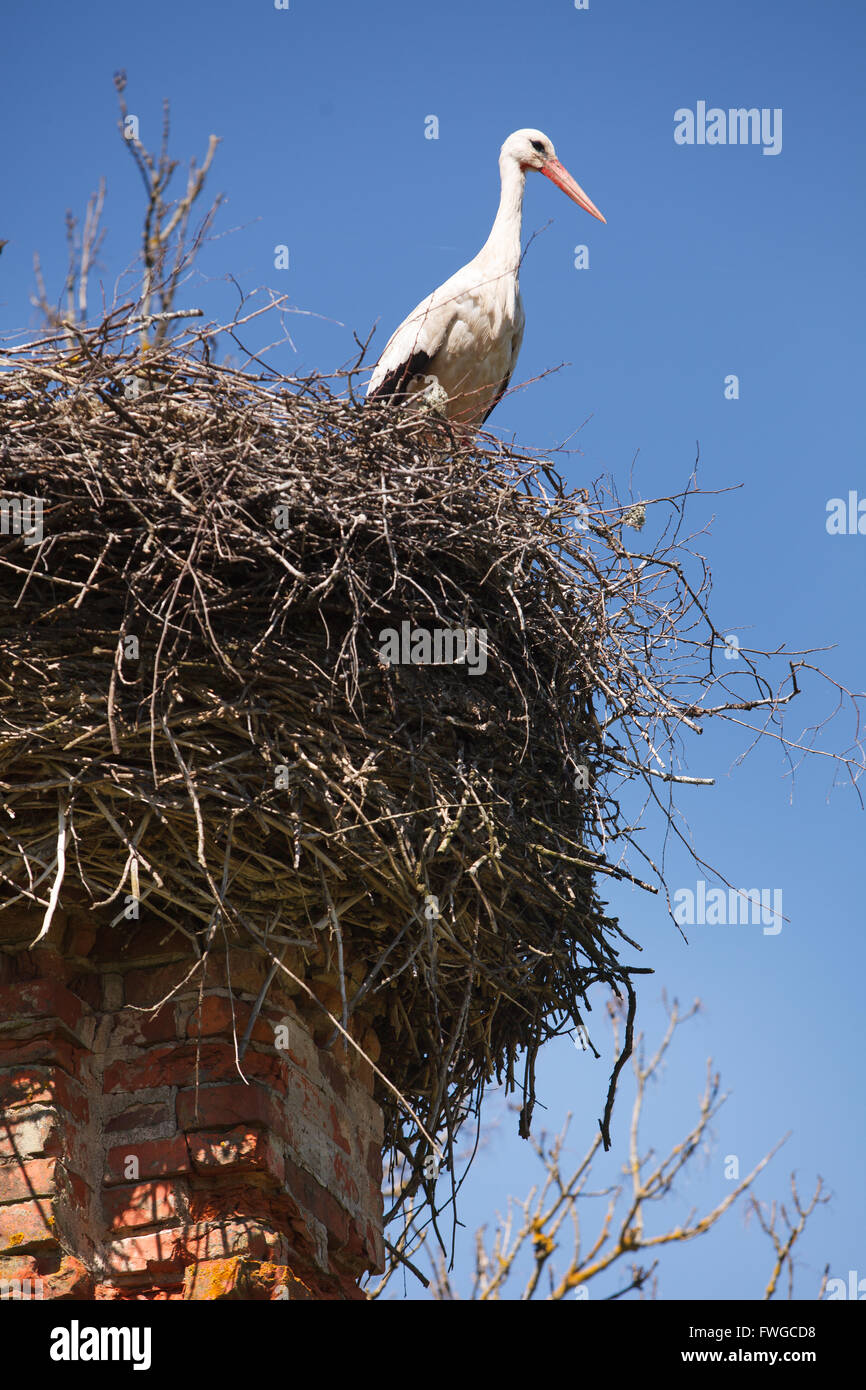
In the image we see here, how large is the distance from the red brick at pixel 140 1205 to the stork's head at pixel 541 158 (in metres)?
5.53

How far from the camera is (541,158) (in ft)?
26.2

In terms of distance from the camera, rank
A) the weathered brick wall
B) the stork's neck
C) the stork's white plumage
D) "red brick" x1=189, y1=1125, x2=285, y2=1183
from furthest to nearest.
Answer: the stork's neck → the stork's white plumage → "red brick" x1=189, y1=1125, x2=285, y2=1183 → the weathered brick wall

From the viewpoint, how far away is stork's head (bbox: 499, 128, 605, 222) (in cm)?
796

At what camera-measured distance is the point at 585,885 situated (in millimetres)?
4668

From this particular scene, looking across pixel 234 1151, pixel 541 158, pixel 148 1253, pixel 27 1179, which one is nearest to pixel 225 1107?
pixel 234 1151

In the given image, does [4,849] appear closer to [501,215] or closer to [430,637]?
[430,637]

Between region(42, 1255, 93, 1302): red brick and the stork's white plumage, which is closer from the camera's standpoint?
region(42, 1255, 93, 1302): red brick

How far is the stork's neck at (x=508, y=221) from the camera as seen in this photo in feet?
23.7

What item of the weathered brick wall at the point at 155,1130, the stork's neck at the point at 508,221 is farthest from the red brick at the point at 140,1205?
the stork's neck at the point at 508,221

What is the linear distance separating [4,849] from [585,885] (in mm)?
1631

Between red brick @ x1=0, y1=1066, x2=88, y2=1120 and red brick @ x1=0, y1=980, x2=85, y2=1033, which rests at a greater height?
red brick @ x1=0, y1=980, x2=85, y2=1033

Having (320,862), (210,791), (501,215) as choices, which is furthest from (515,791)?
(501,215)

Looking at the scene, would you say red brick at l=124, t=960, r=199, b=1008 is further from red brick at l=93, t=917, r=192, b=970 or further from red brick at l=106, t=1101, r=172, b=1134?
red brick at l=106, t=1101, r=172, b=1134

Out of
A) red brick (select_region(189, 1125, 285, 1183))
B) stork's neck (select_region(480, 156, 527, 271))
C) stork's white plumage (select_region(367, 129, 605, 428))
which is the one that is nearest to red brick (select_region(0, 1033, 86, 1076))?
red brick (select_region(189, 1125, 285, 1183))
